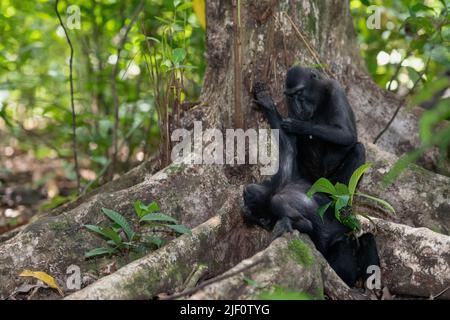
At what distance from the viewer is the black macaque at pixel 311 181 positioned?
14.2 ft

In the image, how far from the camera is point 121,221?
412 centimetres

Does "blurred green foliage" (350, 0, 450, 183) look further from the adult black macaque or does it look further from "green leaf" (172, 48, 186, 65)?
"green leaf" (172, 48, 186, 65)

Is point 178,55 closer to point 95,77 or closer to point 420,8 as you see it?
point 420,8

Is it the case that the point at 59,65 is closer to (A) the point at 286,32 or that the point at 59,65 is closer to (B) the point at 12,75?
(B) the point at 12,75

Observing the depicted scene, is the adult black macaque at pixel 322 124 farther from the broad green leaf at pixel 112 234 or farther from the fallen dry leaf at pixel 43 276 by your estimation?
the fallen dry leaf at pixel 43 276

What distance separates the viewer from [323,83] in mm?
4625

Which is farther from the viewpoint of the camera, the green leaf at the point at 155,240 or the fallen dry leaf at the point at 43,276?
the green leaf at the point at 155,240

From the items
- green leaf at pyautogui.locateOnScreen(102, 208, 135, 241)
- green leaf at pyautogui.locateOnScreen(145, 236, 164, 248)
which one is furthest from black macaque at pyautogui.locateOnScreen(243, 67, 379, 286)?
green leaf at pyautogui.locateOnScreen(102, 208, 135, 241)

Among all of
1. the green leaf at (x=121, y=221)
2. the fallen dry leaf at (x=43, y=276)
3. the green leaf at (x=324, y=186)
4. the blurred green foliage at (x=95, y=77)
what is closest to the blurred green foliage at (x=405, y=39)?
the green leaf at (x=324, y=186)

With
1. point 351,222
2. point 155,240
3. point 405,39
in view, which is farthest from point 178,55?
point 405,39

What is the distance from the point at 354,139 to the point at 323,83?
464 millimetres

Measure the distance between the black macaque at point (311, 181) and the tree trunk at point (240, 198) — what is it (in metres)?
0.18
